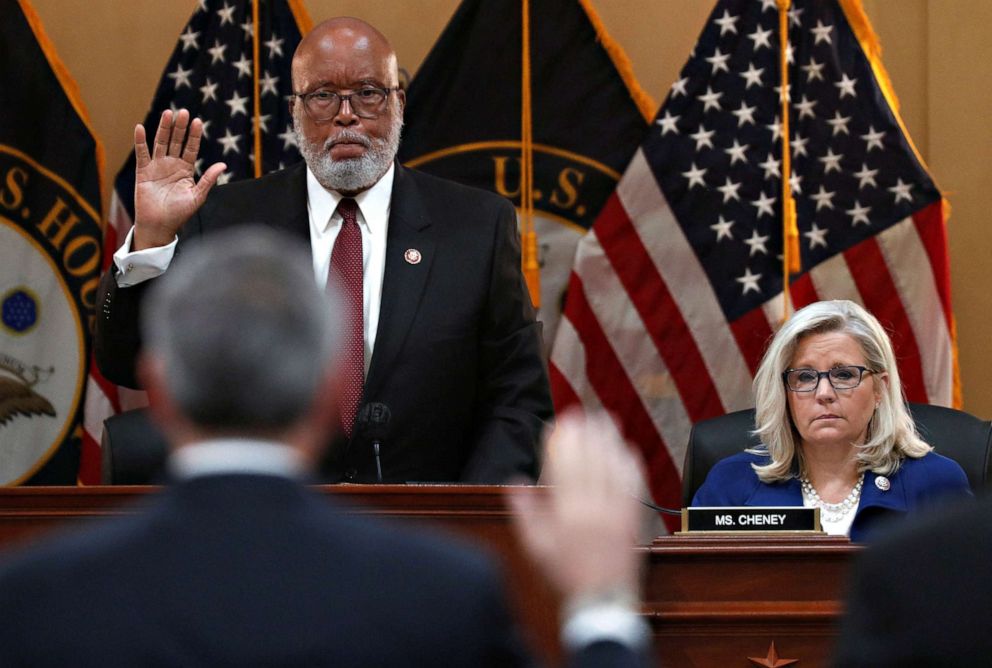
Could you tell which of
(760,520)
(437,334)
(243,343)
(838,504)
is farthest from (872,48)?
(243,343)

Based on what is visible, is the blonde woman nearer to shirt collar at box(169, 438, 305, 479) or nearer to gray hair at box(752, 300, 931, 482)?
gray hair at box(752, 300, 931, 482)

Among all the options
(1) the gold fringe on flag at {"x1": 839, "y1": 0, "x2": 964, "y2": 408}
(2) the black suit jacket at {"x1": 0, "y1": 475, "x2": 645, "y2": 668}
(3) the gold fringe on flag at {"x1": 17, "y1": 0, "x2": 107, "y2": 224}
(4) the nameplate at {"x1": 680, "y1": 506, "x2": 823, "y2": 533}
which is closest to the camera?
(2) the black suit jacket at {"x1": 0, "y1": 475, "x2": 645, "y2": 668}

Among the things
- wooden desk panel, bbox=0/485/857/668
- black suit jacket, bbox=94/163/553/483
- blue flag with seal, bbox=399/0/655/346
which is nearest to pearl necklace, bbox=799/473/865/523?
black suit jacket, bbox=94/163/553/483

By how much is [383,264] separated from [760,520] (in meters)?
1.31

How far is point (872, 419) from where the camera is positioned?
4.29 meters

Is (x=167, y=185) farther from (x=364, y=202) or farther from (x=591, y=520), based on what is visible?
(x=591, y=520)

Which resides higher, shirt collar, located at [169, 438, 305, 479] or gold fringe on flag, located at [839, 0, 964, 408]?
gold fringe on flag, located at [839, 0, 964, 408]

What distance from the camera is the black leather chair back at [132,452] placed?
14.3 ft

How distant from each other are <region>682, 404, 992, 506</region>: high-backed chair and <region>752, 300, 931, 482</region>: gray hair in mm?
97

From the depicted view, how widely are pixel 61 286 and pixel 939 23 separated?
3.34 meters

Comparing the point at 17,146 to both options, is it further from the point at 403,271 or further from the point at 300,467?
the point at 300,467

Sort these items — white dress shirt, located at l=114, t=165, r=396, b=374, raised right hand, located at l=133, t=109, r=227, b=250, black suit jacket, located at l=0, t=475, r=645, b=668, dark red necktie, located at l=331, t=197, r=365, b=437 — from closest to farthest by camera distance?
black suit jacket, located at l=0, t=475, r=645, b=668 < raised right hand, located at l=133, t=109, r=227, b=250 < dark red necktie, located at l=331, t=197, r=365, b=437 < white dress shirt, located at l=114, t=165, r=396, b=374

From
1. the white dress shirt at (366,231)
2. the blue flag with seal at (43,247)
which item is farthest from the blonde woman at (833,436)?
the blue flag with seal at (43,247)

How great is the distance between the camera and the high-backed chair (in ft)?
14.3
